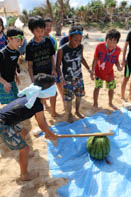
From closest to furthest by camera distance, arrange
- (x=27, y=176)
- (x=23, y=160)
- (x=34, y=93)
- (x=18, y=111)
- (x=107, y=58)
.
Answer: (x=34, y=93) < (x=18, y=111) < (x=23, y=160) < (x=27, y=176) < (x=107, y=58)

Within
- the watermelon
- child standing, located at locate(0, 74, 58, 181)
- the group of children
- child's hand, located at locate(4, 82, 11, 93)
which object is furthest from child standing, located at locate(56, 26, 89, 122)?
child standing, located at locate(0, 74, 58, 181)

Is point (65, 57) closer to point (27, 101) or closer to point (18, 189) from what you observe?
point (27, 101)

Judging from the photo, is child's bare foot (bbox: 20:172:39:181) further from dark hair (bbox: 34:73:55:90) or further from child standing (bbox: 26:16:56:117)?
child standing (bbox: 26:16:56:117)

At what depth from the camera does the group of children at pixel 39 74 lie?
198cm

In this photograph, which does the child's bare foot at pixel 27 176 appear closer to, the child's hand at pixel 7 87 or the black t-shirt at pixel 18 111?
the black t-shirt at pixel 18 111

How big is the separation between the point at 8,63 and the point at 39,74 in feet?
2.98

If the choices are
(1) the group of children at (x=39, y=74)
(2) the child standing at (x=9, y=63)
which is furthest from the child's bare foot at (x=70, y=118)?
(2) the child standing at (x=9, y=63)

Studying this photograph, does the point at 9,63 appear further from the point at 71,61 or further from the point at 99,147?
the point at 99,147

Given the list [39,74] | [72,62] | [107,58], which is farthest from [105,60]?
[39,74]

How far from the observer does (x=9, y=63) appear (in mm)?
2678

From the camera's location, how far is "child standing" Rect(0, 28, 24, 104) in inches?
97.5

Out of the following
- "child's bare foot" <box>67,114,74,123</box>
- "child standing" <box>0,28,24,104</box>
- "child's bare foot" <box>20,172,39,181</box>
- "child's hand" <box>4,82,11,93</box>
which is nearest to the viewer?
"child's bare foot" <box>20,172,39,181</box>

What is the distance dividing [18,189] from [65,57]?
6.86ft

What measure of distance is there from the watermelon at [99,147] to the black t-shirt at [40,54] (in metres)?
1.43
